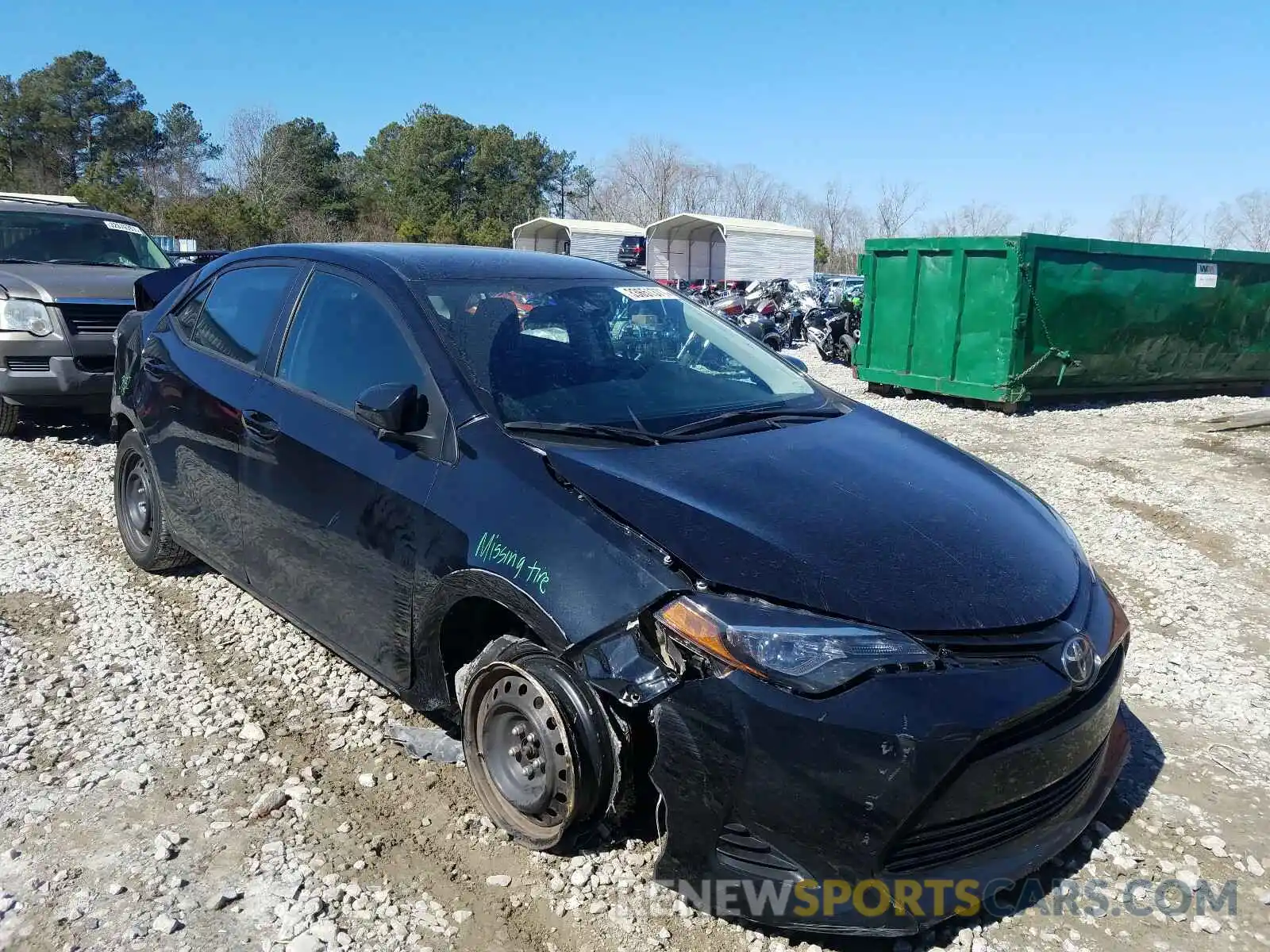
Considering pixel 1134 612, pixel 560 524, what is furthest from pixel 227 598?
pixel 1134 612

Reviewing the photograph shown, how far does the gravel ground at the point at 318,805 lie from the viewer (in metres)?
2.52

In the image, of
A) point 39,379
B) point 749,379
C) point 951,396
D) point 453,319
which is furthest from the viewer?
point 951,396

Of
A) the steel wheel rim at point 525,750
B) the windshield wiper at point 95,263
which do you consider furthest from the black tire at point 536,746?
the windshield wiper at point 95,263

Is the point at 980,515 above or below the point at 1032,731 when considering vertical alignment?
above

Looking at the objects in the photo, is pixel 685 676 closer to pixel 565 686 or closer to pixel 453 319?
pixel 565 686

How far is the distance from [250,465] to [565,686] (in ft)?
6.24

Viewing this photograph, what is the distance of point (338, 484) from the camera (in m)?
3.25

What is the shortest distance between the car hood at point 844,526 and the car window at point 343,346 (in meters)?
0.81

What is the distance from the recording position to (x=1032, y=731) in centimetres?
232

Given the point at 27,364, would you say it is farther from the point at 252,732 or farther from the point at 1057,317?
the point at 1057,317

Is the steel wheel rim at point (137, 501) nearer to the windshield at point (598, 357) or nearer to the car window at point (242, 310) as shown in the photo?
the car window at point (242, 310)

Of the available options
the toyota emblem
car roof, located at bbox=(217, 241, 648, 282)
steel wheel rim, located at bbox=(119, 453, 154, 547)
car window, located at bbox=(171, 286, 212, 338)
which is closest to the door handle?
car roof, located at bbox=(217, 241, 648, 282)

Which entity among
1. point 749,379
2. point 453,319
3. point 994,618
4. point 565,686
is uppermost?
point 453,319

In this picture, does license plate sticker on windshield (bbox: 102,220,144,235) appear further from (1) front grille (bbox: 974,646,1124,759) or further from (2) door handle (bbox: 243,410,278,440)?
(1) front grille (bbox: 974,646,1124,759)
